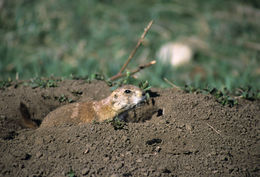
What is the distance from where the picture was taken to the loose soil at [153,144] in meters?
2.59

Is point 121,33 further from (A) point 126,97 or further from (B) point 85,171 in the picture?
(B) point 85,171

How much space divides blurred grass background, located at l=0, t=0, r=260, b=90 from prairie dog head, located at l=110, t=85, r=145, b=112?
242 cm

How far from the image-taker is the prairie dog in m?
3.37

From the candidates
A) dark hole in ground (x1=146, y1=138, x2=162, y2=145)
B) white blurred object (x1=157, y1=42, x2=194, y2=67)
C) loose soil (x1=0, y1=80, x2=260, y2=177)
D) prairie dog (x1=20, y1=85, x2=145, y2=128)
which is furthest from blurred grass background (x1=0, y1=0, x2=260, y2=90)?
dark hole in ground (x1=146, y1=138, x2=162, y2=145)

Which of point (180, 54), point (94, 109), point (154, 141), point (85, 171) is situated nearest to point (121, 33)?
point (180, 54)

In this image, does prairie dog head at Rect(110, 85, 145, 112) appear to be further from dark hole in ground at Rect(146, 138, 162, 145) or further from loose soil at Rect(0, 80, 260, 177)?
dark hole in ground at Rect(146, 138, 162, 145)

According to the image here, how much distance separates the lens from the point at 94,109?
3496 mm

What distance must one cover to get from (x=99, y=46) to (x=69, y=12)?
1.42m

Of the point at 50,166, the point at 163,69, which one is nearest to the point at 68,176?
the point at 50,166

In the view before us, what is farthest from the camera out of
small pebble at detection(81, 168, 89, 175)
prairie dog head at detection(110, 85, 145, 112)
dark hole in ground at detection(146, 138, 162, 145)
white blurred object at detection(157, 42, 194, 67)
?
white blurred object at detection(157, 42, 194, 67)

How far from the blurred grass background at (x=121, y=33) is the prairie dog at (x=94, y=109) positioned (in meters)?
2.37

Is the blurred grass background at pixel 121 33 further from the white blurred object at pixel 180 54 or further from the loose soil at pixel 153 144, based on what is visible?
the loose soil at pixel 153 144

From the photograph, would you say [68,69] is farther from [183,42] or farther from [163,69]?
[183,42]

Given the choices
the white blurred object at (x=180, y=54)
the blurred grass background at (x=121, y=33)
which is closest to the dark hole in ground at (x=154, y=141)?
the blurred grass background at (x=121, y=33)
